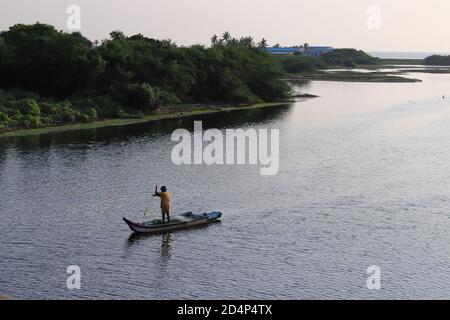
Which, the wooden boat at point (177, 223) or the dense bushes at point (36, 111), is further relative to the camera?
the dense bushes at point (36, 111)

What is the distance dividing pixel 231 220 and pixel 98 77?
6602 centimetres

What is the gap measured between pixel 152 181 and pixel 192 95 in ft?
218

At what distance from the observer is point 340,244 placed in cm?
3816

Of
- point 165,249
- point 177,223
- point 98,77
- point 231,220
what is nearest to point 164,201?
point 177,223

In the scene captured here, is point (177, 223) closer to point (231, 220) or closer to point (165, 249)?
point (165, 249)

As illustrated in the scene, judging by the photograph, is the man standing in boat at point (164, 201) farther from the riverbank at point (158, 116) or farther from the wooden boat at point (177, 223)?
the riverbank at point (158, 116)

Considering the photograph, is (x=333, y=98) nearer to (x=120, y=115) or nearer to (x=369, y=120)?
(x=369, y=120)

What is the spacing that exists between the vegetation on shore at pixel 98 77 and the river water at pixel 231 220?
15263 mm

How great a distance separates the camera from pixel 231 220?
43.2 meters

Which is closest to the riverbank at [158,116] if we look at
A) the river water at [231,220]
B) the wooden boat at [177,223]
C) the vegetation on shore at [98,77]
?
the vegetation on shore at [98,77]

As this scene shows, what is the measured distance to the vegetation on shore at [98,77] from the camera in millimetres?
93494

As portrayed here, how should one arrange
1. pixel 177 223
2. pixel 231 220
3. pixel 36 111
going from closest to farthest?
pixel 177 223 < pixel 231 220 < pixel 36 111

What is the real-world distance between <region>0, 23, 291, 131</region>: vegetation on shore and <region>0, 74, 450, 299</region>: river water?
1526 centimetres
